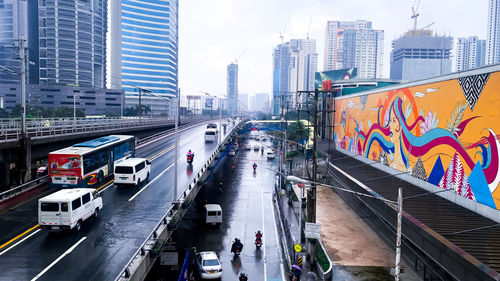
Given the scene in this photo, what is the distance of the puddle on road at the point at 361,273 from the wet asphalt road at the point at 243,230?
169 inches

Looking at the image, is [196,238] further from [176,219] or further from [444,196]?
[444,196]

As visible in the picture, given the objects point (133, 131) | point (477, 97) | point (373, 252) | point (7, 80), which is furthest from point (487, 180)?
point (7, 80)

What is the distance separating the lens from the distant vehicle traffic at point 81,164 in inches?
1168

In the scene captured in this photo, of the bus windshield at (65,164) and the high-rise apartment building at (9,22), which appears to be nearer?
the bus windshield at (65,164)

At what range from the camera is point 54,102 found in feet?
527

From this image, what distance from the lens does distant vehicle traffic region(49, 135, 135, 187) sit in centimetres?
2967

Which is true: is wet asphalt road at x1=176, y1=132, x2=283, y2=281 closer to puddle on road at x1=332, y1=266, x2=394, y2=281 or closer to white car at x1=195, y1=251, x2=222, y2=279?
white car at x1=195, y1=251, x2=222, y2=279

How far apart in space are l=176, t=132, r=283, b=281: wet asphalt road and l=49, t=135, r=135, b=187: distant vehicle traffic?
8.94 m

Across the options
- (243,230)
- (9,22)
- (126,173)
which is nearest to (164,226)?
(126,173)

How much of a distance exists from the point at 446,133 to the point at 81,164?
28.2 meters

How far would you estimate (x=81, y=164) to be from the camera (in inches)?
1174

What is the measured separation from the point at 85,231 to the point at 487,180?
2477 cm

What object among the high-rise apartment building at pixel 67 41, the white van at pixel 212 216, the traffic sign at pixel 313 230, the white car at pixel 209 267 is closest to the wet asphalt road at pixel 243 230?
the white van at pixel 212 216

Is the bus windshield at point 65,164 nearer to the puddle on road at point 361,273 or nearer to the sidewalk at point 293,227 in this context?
the sidewalk at point 293,227
